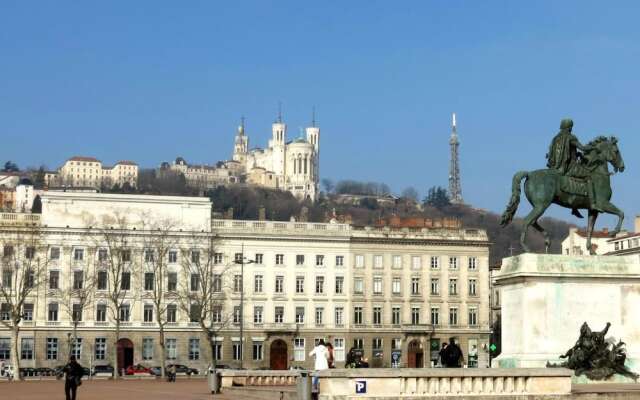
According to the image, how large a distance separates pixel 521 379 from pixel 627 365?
229 inches

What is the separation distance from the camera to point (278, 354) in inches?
4427

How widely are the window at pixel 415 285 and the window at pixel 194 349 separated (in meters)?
19.3

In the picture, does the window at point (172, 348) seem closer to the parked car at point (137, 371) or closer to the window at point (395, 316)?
the parked car at point (137, 371)

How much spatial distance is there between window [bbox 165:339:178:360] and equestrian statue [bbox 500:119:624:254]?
77.2 metres

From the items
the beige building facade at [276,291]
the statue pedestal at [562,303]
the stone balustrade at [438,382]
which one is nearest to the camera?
the stone balustrade at [438,382]

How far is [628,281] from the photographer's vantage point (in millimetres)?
34156

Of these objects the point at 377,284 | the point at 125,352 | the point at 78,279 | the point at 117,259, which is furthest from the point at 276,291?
the point at 78,279

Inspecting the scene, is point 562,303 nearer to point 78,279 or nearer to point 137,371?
point 137,371

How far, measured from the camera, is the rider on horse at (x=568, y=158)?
34.3m

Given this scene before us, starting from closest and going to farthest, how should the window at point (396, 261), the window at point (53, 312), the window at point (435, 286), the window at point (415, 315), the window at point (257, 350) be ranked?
the window at point (53, 312) < the window at point (257, 350) < the window at point (396, 261) < the window at point (415, 315) < the window at point (435, 286)

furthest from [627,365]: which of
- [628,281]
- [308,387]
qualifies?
[308,387]

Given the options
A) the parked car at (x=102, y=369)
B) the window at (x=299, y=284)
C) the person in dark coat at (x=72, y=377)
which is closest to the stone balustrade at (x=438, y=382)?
the person in dark coat at (x=72, y=377)

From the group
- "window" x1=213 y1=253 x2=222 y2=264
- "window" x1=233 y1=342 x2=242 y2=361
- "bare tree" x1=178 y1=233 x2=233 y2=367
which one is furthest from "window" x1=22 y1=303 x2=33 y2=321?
"window" x1=233 y1=342 x2=242 y2=361

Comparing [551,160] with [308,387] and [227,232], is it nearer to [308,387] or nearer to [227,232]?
[308,387]
